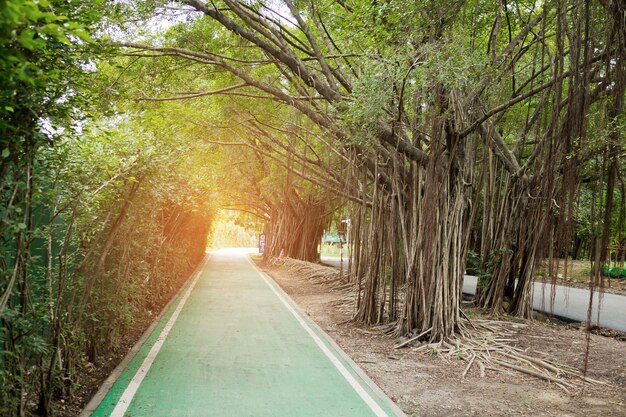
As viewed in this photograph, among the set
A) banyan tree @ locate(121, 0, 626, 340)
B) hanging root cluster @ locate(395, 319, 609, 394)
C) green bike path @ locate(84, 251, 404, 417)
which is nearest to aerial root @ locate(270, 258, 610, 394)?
hanging root cluster @ locate(395, 319, 609, 394)

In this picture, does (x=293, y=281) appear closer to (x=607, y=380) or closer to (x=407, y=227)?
(x=407, y=227)

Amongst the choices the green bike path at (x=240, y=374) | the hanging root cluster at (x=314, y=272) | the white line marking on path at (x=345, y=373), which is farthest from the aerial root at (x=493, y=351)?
the hanging root cluster at (x=314, y=272)

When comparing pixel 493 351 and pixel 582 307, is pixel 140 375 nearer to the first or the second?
pixel 493 351

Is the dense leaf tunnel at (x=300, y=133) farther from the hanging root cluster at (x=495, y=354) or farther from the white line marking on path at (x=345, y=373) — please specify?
the white line marking on path at (x=345, y=373)

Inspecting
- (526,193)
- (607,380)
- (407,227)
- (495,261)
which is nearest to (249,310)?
(407,227)

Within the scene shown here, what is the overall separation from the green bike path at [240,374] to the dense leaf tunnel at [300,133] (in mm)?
629

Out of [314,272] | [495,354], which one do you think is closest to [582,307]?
[495,354]

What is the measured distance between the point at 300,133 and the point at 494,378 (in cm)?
997

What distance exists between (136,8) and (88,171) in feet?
14.9

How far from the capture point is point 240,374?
607cm

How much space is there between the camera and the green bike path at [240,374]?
4.90 metres

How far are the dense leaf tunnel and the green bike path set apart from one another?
0.63m

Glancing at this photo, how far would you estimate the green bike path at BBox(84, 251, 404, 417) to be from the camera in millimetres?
4898

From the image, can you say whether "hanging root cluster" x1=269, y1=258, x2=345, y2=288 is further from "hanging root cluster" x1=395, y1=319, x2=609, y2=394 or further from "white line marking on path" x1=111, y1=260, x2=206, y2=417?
"hanging root cluster" x1=395, y1=319, x2=609, y2=394
